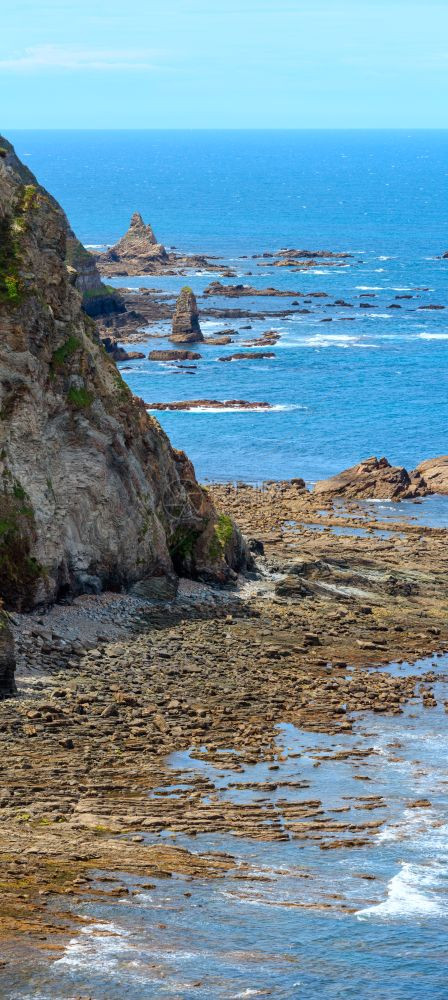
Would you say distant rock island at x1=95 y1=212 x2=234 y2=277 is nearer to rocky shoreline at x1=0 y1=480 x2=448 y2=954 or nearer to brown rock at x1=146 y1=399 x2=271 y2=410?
brown rock at x1=146 y1=399 x2=271 y2=410

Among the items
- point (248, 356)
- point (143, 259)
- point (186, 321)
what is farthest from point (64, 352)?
point (143, 259)

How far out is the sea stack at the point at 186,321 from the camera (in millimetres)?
137750

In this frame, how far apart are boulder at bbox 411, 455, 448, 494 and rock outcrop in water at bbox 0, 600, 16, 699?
4836 cm

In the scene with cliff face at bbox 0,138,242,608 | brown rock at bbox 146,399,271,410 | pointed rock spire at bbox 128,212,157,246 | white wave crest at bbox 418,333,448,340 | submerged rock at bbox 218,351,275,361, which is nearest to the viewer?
cliff face at bbox 0,138,242,608

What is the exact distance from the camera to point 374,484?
88.1m

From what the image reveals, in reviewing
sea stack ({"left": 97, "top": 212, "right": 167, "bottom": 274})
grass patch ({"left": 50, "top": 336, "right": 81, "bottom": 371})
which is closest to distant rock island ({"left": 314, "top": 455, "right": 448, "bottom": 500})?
grass patch ({"left": 50, "top": 336, "right": 81, "bottom": 371})

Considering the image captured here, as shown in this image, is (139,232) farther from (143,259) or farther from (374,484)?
(374,484)

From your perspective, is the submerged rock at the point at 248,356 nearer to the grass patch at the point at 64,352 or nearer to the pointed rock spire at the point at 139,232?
the pointed rock spire at the point at 139,232

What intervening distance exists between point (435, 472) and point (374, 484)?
6321mm

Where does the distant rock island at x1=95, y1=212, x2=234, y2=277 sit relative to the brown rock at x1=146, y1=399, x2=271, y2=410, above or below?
above

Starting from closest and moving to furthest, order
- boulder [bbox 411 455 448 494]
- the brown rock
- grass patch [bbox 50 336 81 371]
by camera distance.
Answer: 1. grass patch [bbox 50 336 81 371]
2. boulder [bbox 411 455 448 494]
3. the brown rock

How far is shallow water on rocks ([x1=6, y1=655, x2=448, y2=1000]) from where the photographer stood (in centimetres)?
3133

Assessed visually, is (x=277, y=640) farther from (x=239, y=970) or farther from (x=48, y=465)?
(x=239, y=970)

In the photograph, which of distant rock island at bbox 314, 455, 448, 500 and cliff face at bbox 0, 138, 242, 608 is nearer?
cliff face at bbox 0, 138, 242, 608
